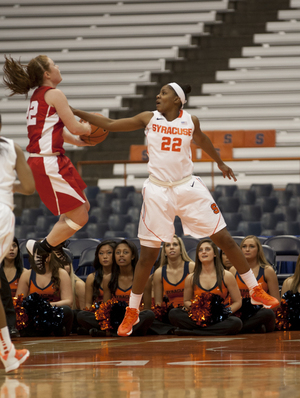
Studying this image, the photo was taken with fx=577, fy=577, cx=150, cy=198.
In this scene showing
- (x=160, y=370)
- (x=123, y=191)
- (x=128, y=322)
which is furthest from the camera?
(x=123, y=191)

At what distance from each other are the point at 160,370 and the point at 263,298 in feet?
5.00

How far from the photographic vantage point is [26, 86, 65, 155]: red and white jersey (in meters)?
4.05

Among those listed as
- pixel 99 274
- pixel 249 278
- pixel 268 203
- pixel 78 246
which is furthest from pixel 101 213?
pixel 249 278

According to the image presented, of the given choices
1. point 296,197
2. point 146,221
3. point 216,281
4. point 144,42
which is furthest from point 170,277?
point 144,42

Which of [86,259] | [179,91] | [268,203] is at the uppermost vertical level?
[179,91]

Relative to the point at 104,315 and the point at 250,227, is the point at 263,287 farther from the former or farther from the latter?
the point at 250,227

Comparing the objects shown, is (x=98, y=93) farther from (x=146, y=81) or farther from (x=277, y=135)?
(x=277, y=135)

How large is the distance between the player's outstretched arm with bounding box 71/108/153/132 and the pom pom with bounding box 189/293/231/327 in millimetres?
2067

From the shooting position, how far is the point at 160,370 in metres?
3.35

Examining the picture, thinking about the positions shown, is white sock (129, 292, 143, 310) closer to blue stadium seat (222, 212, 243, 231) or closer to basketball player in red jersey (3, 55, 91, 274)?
basketball player in red jersey (3, 55, 91, 274)

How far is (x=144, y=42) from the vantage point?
1396 cm

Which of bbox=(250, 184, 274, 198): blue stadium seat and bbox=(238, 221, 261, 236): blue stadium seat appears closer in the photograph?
bbox=(238, 221, 261, 236): blue stadium seat

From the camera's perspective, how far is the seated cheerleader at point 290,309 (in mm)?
5934

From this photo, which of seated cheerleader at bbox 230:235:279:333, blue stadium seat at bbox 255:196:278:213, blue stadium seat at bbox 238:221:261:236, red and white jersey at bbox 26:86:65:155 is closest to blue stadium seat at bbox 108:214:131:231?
blue stadium seat at bbox 238:221:261:236
